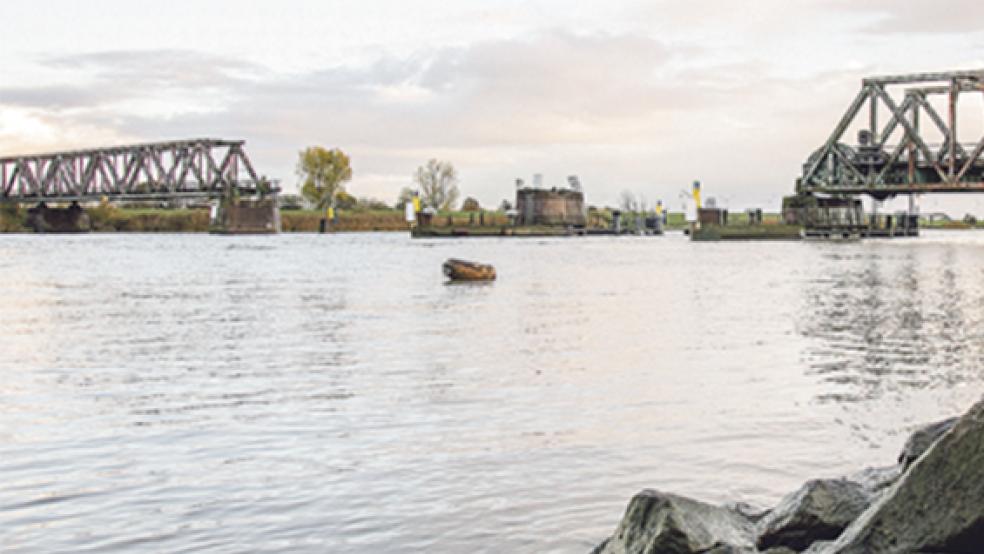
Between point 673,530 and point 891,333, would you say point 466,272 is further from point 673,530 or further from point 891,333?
point 673,530

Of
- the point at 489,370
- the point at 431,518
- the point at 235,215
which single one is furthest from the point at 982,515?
the point at 235,215

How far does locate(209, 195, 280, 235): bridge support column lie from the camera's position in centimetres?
→ 16425

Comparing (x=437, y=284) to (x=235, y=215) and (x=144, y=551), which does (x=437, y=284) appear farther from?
(x=235, y=215)

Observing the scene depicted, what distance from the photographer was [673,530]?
5.89 meters

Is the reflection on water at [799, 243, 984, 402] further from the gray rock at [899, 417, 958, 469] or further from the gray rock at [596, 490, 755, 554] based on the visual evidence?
the gray rock at [596, 490, 755, 554]

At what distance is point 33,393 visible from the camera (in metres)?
15.7

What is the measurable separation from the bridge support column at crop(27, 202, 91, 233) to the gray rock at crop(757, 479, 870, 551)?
200339 mm

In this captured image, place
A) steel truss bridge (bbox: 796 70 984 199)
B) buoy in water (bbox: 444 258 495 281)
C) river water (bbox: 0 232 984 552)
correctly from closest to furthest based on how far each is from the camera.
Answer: river water (bbox: 0 232 984 552) < buoy in water (bbox: 444 258 495 281) < steel truss bridge (bbox: 796 70 984 199)

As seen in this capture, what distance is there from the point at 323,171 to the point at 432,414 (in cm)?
17139

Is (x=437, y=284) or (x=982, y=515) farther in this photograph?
(x=437, y=284)

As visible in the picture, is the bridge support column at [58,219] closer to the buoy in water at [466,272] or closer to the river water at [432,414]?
the buoy in water at [466,272]

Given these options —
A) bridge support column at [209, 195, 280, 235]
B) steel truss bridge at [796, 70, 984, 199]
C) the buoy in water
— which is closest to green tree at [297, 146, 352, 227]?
bridge support column at [209, 195, 280, 235]

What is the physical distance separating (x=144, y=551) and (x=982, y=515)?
218 inches

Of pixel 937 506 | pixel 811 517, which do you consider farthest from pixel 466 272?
pixel 937 506
